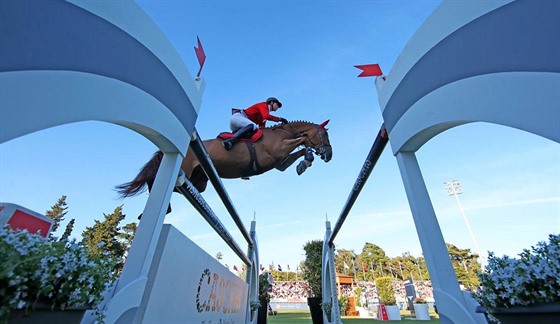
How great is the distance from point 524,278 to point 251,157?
1.67 m

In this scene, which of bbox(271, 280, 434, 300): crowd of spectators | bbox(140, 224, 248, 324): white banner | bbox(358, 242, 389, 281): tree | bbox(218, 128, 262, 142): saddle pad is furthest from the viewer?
bbox(358, 242, 389, 281): tree

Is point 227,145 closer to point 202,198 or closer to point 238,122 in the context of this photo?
point 238,122

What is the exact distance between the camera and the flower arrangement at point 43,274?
48cm

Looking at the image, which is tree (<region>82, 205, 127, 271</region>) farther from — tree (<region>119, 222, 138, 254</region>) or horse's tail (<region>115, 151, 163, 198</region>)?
horse's tail (<region>115, 151, 163, 198</region>)

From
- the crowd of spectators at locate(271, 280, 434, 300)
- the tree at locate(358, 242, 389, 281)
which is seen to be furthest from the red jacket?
the tree at locate(358, 242, 389, 281)

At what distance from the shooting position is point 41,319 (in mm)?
582

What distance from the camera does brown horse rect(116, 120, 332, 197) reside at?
75.9 inches

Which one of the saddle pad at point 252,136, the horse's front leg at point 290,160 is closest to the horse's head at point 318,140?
the horse's front leg at point 290,160

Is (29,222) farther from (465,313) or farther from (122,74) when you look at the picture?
(465,313)

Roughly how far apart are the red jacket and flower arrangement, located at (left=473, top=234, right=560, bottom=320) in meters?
1.95

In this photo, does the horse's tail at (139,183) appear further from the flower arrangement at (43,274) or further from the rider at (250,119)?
the flower arrangement at (43,274)

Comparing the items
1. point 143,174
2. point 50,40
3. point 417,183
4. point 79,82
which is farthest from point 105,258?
point 417,183

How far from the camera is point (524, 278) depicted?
732mm

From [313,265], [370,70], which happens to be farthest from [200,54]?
[313,265]
